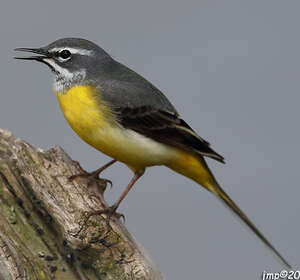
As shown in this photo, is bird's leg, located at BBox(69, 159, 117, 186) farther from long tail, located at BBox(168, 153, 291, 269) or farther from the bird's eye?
the bird's eye

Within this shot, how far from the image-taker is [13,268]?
6613 mm

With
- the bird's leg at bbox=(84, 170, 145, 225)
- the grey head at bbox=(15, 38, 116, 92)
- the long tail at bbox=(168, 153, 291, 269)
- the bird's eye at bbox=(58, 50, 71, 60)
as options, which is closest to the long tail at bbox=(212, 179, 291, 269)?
the long tail at bbox=(168, 153, 291, 269)

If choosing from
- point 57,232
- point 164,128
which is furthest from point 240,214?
point 57,232

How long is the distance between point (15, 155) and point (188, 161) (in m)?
2.36

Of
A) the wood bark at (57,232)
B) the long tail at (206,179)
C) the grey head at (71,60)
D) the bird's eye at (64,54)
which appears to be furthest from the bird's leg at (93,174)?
the bird's eye at (64,54)

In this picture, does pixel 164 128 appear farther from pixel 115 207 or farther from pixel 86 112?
pixel 115 207

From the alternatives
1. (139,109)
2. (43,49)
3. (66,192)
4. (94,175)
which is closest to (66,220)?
(66,192)

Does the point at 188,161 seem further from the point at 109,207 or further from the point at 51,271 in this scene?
the point at 51,271

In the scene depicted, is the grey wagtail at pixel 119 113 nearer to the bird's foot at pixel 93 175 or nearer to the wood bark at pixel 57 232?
the bird's foot at pixel 93 175

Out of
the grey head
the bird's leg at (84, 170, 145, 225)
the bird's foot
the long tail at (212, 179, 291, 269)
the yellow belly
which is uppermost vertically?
the grey head

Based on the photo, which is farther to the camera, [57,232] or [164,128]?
[164,128]

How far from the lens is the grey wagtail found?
7309 mm

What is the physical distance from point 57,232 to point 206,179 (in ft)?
7.54

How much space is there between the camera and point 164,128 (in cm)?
768
